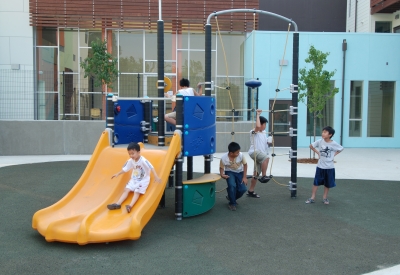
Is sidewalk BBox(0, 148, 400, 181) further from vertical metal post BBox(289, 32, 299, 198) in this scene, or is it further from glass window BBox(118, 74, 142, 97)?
glass window BBox(118, 74, 142, 97)

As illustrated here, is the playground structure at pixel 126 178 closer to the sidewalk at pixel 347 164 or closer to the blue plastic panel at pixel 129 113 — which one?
the blue plastic panel at pixel 129 113

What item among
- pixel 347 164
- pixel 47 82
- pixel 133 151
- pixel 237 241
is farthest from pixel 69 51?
pixel 237 241

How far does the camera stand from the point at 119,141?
8.24m

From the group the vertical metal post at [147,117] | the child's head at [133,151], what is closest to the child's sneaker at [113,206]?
the child's head at [133,151]

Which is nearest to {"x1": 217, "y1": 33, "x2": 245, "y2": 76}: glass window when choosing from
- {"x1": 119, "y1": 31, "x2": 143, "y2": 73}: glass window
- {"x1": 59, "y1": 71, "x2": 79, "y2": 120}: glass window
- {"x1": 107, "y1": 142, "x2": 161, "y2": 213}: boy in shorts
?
{"x1": 119, "y1": 31, "x2": 143, "y2": 73}: glass window

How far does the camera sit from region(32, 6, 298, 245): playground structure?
5.53 metres

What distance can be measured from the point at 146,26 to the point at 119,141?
12.7 m

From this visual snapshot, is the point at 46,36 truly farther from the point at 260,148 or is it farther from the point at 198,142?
the point at 198,142

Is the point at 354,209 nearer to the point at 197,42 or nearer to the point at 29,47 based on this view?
the point at 197,42

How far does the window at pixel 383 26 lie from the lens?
21.2 metres

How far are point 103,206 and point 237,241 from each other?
1.93 meters

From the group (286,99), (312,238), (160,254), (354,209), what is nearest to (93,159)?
(160,254)

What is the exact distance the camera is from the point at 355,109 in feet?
65.3

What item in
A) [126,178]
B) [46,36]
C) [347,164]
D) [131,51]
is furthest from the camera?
[131,51]
